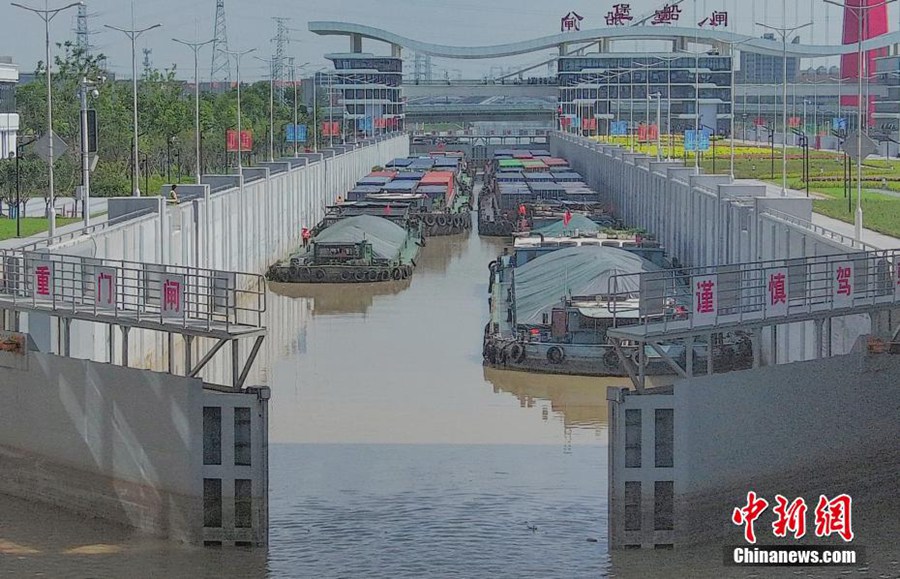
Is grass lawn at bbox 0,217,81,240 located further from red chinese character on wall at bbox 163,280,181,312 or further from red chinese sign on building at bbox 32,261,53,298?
red chinese character on wall at bbox 163,280,181,312

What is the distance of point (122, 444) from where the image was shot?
29.5 meters

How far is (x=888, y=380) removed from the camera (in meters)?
30.8

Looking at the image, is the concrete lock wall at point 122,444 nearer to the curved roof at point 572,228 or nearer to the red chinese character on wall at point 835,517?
the red chinese character on wall at point 835,517

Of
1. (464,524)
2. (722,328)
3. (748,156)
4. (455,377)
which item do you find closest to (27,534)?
(464,524)

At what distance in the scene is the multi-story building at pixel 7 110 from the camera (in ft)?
355

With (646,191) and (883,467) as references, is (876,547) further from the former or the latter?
(646,191)

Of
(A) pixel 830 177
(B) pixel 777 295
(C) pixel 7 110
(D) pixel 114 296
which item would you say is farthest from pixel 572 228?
(C) pixel 7 110

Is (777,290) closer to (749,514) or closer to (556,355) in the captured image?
(749,514)

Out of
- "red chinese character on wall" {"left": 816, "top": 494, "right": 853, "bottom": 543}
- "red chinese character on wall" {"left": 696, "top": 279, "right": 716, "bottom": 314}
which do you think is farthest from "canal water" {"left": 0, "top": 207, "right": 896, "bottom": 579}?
"red chinese character on wall" {"left": 696, "top": 279, "right": 716, "bottom": 314}

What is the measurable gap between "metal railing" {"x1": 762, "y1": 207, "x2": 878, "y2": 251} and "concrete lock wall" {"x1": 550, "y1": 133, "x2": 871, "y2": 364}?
0.17ft

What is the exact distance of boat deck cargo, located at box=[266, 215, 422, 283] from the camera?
2598 inches

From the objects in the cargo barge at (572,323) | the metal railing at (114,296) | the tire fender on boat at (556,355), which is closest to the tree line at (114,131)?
the cargo barge at (572,323)

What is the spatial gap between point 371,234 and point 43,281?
135 feet

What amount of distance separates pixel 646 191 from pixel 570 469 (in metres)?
47.9
